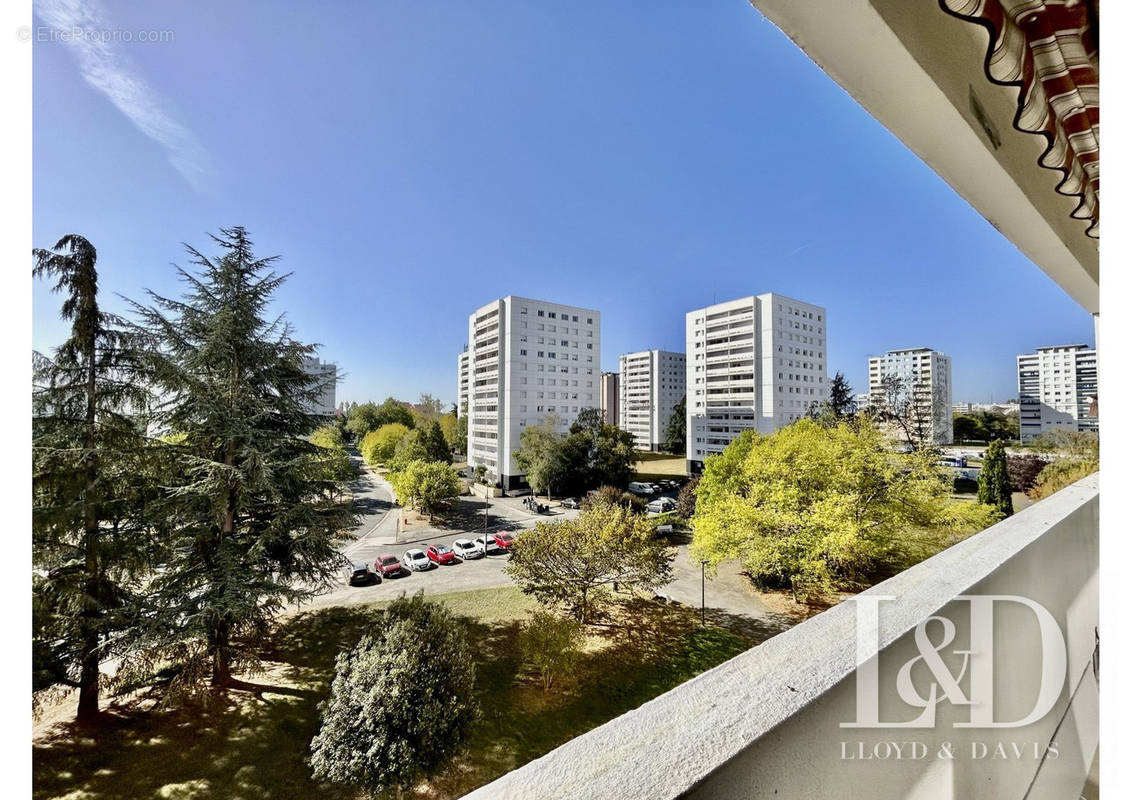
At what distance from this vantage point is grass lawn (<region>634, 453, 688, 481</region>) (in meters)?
5.01

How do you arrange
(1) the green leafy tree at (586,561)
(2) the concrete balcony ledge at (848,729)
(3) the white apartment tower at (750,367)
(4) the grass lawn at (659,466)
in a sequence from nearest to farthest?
1. (2) the concrete balcony ledge at (848,729)
2. (1) the green leafy tree at (586,561)
3. (3) the white apartment tower at (750,367)
4. (4) the grass lawn at (659,466)

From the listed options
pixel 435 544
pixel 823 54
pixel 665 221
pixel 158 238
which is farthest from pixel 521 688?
pixel 665 221

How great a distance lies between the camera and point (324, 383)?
8.89ft

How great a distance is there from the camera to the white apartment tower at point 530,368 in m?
5.29

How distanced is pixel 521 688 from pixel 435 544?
1229mm

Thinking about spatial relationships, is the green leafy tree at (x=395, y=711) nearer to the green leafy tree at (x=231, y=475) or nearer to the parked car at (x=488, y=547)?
the green leafy tree at (x=231, y=475)

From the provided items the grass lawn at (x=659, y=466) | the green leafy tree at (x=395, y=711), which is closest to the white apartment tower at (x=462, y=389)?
the grass lawn at (x=659, y=466)

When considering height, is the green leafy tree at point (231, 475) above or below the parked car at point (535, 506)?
above

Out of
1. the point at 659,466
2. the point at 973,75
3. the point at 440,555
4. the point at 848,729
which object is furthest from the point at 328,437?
the point at 659,466

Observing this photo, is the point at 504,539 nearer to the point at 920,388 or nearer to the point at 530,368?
the point at 530,368

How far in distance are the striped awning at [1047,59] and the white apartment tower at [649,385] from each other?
36.7 ft

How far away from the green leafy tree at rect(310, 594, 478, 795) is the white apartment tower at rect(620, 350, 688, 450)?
31.9 ft

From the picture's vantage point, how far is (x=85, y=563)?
1.32m

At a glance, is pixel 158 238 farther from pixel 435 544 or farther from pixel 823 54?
pixel 823 54
